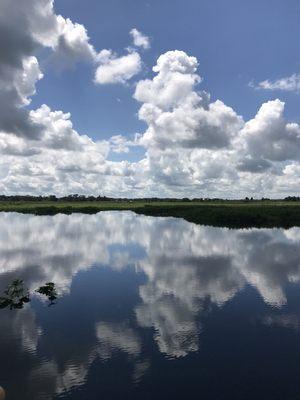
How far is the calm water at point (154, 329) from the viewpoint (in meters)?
15.0

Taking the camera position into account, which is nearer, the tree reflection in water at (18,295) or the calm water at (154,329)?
the calm water at (154,329)

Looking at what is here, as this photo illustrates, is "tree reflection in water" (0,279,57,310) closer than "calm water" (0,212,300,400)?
No

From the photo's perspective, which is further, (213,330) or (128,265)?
(128,265)

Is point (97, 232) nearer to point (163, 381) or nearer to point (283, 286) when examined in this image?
point (283, 286)

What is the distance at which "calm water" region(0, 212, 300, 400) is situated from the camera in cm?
1499

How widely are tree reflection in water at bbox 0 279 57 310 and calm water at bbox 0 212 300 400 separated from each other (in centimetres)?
64

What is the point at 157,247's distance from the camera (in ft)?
167

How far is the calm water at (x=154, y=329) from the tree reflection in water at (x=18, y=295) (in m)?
0.64

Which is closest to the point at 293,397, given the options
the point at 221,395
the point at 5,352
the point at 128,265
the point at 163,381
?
the point at 221,395

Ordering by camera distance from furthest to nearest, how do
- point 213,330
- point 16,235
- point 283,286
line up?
1. point 16,235
2. point 283,286
3. point 213,330

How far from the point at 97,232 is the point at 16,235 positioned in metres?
12.9

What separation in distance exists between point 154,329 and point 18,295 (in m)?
10.4

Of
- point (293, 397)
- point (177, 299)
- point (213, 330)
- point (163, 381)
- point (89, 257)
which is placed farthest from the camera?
point (89, 257)

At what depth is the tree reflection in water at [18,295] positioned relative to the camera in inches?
988
